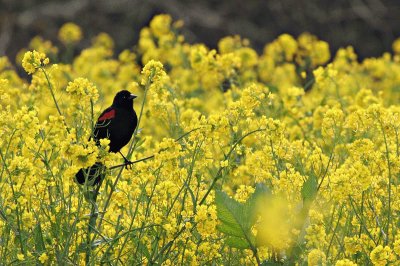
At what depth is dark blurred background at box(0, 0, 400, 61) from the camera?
1196 centimetres

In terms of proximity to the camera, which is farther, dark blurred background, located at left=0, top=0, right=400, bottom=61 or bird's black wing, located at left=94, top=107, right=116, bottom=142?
dark blurred background, located at left=0, top=0, right=400, bottom=61

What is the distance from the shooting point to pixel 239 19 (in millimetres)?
12062

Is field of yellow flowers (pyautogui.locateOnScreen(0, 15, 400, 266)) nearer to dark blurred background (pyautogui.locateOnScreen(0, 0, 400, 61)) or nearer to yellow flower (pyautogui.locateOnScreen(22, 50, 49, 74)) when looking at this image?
yellow flower (pyautogui.locateOnScreen(22, 50, 49, 74))

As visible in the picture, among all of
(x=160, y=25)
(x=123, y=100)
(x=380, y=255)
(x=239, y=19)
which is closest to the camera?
(x=380, y=255)

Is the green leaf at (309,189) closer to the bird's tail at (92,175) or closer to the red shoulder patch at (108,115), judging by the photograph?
the bird's tail at (92,175)

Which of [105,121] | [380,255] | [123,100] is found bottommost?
[380,255]

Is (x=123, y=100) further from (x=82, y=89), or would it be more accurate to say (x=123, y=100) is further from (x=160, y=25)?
(x=160, y=25)

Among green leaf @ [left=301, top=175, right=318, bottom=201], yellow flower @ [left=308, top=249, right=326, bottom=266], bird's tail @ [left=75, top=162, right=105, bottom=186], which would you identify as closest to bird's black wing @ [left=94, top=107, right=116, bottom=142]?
bird's tail @ [left=75, top=162, right=105, bottom=186]

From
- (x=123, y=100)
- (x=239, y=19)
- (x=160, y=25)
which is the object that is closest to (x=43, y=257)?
(x=123, y=100)

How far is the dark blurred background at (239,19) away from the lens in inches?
471

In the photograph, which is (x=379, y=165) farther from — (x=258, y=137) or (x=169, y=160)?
(x=169, y=160)

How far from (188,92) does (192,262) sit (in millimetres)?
4334

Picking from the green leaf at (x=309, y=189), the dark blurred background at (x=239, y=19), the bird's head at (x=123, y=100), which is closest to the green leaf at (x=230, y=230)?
the green leaf at (x=309, y=189)

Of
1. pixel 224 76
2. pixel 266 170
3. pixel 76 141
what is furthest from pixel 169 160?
pixel 224 76
